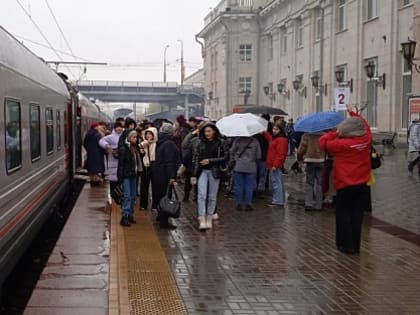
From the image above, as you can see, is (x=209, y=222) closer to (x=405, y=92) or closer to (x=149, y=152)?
(x=149, y=152)

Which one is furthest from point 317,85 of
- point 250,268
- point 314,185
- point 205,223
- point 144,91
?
point 144,91

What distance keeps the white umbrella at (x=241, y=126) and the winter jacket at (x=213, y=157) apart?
6.19 feet

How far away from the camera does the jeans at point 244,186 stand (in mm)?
12797

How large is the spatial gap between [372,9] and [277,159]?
19.8 meters

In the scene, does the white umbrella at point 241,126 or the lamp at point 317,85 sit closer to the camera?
the white umbrella at point 241,126

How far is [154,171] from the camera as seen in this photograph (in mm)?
11641

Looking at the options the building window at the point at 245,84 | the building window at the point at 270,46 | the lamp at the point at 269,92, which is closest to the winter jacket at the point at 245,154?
the lamp at the point at 269,92

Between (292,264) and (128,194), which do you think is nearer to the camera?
(292,264)

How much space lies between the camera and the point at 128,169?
10.8m

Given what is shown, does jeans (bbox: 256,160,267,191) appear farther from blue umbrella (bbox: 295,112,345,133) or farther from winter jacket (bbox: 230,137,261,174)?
blue umbrella (bbox: 295,112,345,133)

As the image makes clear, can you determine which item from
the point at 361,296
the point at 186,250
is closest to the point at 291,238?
the point at 186,250

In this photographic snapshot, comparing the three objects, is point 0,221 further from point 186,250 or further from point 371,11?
point 371,11

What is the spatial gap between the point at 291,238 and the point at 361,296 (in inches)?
126

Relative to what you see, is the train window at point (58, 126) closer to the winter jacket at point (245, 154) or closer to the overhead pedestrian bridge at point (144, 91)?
the winter jacket at point (245, 154)
